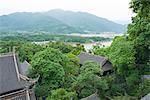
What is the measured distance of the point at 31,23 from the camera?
16525 cm

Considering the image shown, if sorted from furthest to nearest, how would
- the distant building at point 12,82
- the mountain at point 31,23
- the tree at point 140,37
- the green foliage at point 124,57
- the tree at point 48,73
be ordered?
the mountain at point 31,23, the green foliage at point 124,57, the tree at point 48,73, the tree at point 140,37, the distant building at point 12,82

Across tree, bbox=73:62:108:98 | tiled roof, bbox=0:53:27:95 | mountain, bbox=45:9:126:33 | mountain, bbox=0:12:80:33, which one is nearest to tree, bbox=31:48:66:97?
tree, bbox=73:62:108:98

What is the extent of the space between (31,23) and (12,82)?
155 meters

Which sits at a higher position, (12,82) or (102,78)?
(12,82)

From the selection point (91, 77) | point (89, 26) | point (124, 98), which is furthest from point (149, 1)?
point (89, 26)

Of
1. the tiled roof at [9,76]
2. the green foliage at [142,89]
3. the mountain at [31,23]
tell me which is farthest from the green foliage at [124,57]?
the mountain at [31,23]

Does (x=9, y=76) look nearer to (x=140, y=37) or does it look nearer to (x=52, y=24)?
(x=140, y=37)

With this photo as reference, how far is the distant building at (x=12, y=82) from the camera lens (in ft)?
40.3

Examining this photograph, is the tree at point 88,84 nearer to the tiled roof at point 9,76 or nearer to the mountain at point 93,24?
the tiled roof at point 9,76

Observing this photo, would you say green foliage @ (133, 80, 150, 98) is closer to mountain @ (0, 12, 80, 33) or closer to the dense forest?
the dense forest

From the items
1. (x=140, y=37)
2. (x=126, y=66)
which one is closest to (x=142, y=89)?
(x=126, y=66)

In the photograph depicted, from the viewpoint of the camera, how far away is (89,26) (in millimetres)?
165500

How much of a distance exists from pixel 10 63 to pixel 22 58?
18.9 meters

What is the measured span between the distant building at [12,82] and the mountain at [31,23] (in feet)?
390
